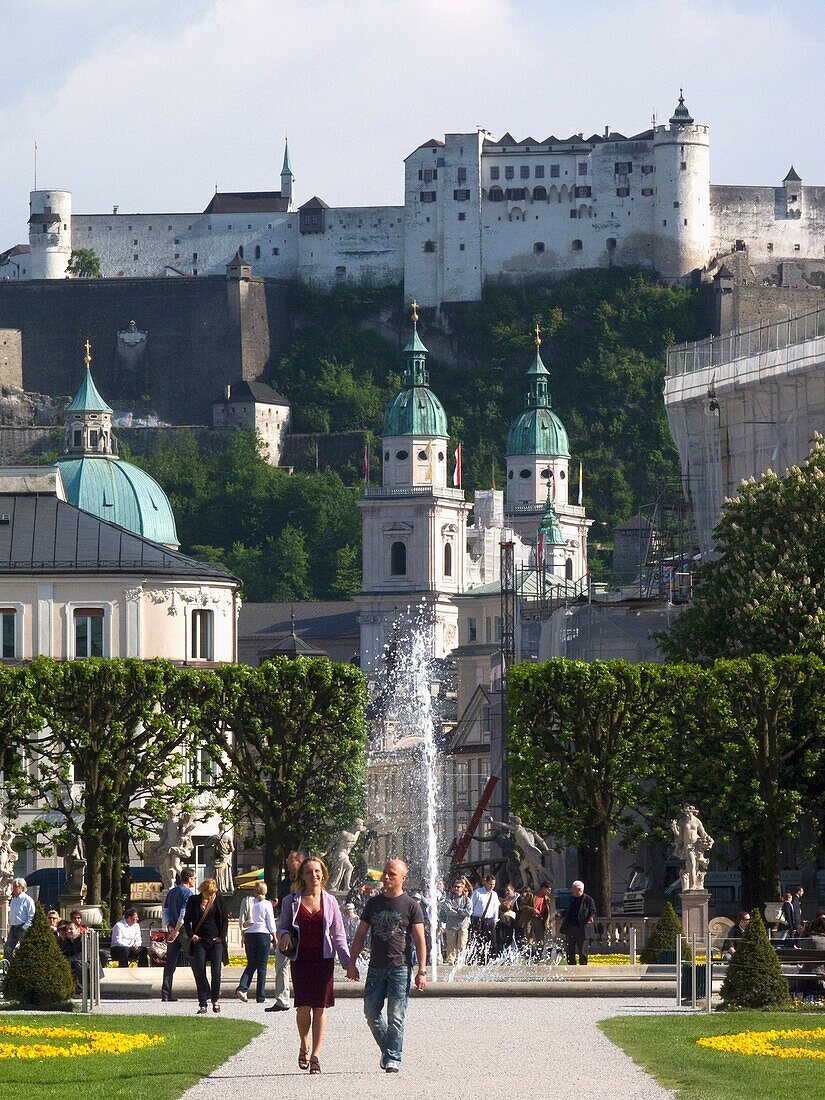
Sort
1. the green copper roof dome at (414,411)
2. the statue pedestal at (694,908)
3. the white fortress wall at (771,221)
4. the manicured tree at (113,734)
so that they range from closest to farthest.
→ the statue pedestal at (694,908) < the manicured tree at (113,734) < the green copper roof dome at (414,411) < the white fortress wall at (771,221)

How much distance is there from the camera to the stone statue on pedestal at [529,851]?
43.7m

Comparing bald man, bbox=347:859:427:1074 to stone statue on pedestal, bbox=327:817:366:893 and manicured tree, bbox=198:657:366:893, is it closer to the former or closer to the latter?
stone statue on pedestal, bbox=327:817:366:893

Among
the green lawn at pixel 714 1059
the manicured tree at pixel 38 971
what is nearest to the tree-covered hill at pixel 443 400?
the manicured tree at pixel 38 971

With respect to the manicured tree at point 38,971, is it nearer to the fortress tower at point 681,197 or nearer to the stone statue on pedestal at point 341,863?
the stone statue on pedestal at point 341,863

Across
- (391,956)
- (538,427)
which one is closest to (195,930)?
(391,956)

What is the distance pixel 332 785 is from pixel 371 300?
5091 inches

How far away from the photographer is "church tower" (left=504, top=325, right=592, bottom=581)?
15562 centimetres

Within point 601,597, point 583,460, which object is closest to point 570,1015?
point 601,597

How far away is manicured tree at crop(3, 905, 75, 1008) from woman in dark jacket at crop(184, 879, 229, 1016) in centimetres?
132

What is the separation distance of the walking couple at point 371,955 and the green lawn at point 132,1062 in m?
0.87

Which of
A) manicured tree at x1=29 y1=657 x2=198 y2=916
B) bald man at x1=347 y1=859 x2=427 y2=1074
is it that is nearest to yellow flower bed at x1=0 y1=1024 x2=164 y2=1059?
bald man at x1=347 y1=859 x2=427 y2=1074

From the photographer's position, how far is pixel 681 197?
173 m

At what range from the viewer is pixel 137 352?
575ft

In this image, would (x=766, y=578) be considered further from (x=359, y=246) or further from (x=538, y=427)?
(x=359, y=246)
